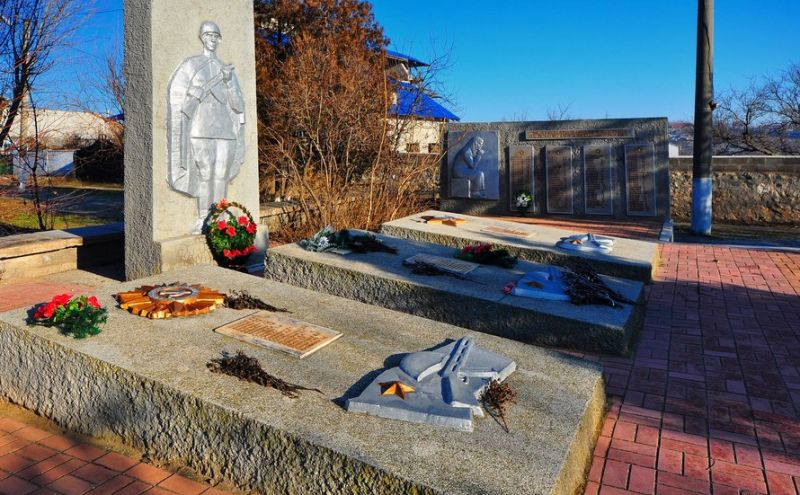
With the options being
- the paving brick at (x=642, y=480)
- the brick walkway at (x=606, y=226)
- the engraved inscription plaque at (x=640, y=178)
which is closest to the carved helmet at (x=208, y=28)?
the paving brick at (x=642, y=480)

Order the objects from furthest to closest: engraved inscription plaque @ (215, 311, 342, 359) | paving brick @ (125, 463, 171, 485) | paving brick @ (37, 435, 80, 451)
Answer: engraved inscription plaque @ (215, 311, 342, 359) < paving brick @ (37, 435, 80, 451) < paving brick @ (125, 463, 171, 485)

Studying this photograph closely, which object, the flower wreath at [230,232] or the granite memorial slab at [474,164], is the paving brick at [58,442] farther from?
the granite memorial slab at [474,164]

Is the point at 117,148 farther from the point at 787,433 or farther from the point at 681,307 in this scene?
the point at 787,433

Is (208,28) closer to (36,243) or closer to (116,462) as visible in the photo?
(36,243)

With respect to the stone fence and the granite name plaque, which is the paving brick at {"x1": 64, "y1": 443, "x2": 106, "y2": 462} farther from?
the stone fence

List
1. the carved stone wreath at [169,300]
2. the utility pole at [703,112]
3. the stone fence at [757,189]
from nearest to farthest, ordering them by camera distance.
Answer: the carved stone wreath at [169,300] < the utility pole at [703,112] < the stone fence at [757,189]

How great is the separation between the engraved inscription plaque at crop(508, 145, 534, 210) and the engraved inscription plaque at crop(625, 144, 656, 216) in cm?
190

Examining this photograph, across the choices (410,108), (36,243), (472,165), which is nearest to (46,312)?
(36,243)

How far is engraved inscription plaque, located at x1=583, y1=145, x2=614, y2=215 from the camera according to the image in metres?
11.5

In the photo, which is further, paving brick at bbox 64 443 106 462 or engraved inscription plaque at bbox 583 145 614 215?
engraved inscription plaque at bbox 583 145 614 215

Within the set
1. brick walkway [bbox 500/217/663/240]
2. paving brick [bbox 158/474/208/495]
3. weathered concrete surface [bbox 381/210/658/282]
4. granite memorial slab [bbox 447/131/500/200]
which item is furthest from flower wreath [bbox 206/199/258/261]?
granite memorial slab [bbox 447/131/500/200]

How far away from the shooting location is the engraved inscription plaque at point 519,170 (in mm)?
12306

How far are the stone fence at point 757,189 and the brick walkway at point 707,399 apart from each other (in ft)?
24.4

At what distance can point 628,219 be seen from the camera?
37.5 feet
